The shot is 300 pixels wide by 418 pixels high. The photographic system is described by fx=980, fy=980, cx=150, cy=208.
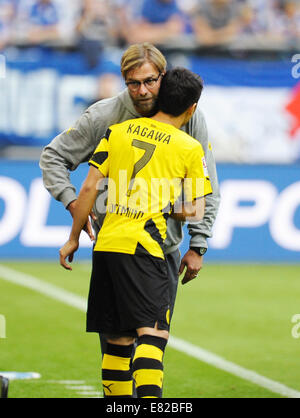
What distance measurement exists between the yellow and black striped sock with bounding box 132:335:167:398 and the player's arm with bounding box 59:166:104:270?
1.93ft

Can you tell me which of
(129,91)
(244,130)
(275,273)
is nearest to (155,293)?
(129,91)

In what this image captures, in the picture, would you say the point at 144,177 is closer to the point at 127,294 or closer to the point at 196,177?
the point at 196,177

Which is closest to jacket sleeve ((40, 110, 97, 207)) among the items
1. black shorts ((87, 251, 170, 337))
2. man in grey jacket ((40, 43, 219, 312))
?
man in grey jacket ((40, 43, 219, 312))

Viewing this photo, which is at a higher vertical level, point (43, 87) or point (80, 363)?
point (43, 87)

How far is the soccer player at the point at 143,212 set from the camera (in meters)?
4.59

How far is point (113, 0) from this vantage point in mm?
14930

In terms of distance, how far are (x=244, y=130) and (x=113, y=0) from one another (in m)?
3.28

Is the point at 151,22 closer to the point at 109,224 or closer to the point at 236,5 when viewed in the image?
the point at 236,5

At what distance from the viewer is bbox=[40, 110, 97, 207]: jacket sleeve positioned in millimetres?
5031

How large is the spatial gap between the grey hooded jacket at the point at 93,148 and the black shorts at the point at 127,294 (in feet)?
1.26

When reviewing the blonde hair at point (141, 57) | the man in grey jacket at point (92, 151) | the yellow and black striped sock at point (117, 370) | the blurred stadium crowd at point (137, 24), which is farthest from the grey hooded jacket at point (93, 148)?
the blurred stadium crowd at point (137, 24)

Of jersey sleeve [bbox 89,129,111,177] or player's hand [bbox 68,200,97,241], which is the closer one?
jersey sleeve [bbox 89,129,111,177]

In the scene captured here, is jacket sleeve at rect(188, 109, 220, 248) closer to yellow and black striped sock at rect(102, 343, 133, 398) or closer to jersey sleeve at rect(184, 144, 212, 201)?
jersey sleeve at rect(184, 144, 212, 201)

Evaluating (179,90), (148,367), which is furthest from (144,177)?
(148,367)
